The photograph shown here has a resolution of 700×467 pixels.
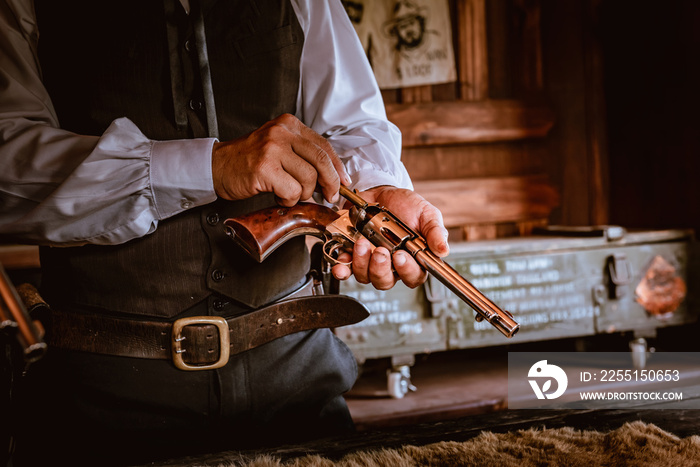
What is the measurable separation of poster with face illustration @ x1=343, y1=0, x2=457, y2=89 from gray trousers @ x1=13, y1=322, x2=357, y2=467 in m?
2.31

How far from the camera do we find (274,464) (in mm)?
827

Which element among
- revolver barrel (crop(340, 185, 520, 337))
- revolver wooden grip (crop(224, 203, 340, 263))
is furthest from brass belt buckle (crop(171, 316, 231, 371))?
revolver barrel (crop(340, 185, 520, 337))

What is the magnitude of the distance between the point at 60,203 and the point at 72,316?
22 centimetres

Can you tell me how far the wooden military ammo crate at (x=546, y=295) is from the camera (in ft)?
8.09

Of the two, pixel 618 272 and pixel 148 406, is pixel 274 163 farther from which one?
pixel 618 272

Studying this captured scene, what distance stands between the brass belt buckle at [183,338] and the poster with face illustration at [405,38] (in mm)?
2331

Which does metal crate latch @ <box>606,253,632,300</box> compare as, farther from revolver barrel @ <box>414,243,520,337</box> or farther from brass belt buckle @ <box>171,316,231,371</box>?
brass belt buckle @ <box>171,316,231,371</box>

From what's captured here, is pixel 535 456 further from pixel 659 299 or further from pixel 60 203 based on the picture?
pixel 659 299

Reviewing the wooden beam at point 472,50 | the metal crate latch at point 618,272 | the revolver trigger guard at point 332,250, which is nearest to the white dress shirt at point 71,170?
the revolver trigger guard at point 332,250

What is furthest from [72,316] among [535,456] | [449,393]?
[449,393]

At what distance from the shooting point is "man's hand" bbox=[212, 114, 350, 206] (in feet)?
2.92

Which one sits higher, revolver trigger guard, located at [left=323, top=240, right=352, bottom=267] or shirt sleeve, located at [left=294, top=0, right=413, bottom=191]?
shirt sleeve, located at [left=294, top=0, right=413, bottom=191]

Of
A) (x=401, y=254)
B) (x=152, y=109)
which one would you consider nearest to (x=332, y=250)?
(x=401, y=254)

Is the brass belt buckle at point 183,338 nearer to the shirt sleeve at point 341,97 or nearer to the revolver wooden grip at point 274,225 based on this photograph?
the revolver wooden grip at point 274,225
